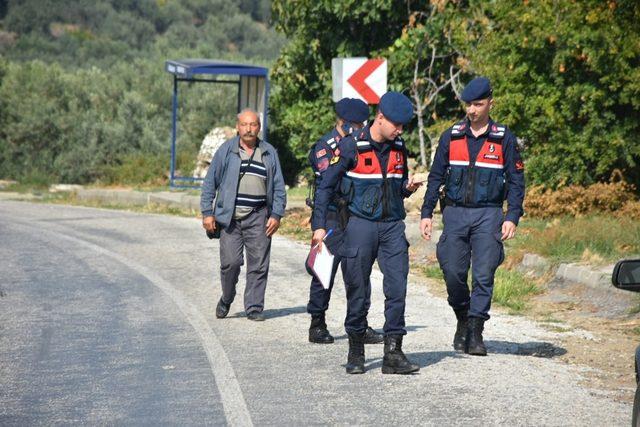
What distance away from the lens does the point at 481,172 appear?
9.34 metres

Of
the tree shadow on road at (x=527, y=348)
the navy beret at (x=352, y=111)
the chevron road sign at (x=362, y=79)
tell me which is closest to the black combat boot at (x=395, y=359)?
the tree shadow on road at (x=527, y=348)

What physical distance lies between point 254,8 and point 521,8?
56659mm

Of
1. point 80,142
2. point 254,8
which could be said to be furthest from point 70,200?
point 254,8

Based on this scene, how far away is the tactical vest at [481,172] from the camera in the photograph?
934 cm

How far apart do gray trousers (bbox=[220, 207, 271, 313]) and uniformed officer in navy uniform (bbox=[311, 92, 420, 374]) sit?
8.47 feet

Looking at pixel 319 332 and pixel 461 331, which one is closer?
pixel 461 331

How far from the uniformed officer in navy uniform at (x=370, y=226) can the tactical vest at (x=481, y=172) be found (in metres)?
0.74

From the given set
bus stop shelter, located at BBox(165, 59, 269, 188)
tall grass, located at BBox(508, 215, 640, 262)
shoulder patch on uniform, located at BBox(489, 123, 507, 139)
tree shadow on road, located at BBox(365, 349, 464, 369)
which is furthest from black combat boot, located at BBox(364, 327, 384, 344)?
bus stop shelter, located at BBox(165, 59, 269, 188)

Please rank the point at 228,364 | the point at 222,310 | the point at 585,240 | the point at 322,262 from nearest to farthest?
the point at 322,262
the point at 228,364
the point at 222,310
the point at 585,240

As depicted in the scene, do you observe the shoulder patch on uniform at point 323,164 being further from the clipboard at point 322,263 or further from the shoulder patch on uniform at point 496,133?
the shoulder patch on uniform at point 496,133

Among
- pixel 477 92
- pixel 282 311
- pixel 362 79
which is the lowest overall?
pixel 282 311

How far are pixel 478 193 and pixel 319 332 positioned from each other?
175cm

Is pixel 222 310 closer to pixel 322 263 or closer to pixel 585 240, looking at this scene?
pixel 322 263

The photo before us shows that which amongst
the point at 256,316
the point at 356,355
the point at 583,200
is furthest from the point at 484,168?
the point at 583,200
